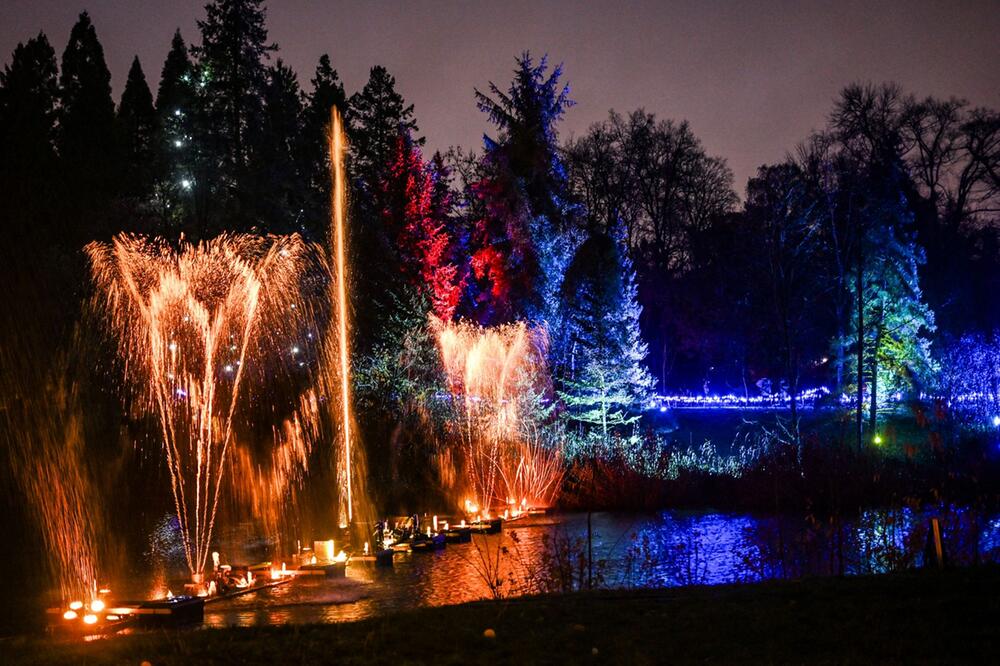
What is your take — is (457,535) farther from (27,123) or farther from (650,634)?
(27,123)

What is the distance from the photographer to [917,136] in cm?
4325

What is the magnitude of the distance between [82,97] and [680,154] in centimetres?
3310

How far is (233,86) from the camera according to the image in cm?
3997

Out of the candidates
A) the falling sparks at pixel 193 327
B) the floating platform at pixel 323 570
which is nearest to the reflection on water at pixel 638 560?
the floating platform at pixel 323 570

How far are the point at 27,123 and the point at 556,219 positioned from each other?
2420cm

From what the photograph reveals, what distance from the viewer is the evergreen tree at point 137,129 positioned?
137 feet

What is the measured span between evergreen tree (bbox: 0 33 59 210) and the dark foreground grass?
97.8 feet

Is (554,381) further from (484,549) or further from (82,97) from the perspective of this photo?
(82,97)

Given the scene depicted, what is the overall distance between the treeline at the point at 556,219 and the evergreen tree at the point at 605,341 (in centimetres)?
9

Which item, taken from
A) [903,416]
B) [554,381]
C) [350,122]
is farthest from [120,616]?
[350,122]

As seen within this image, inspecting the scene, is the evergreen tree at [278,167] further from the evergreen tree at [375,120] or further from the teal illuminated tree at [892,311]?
the teal illuminated tree at [892,311]

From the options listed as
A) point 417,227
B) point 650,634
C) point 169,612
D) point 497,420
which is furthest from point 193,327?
point 650,634

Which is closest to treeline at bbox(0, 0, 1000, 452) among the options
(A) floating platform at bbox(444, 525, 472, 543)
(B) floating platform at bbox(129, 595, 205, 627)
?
(A) floating platform at bbox(444, 525, 472, 543)

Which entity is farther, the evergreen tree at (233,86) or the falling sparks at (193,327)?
the evergreen tree at (233,86)
